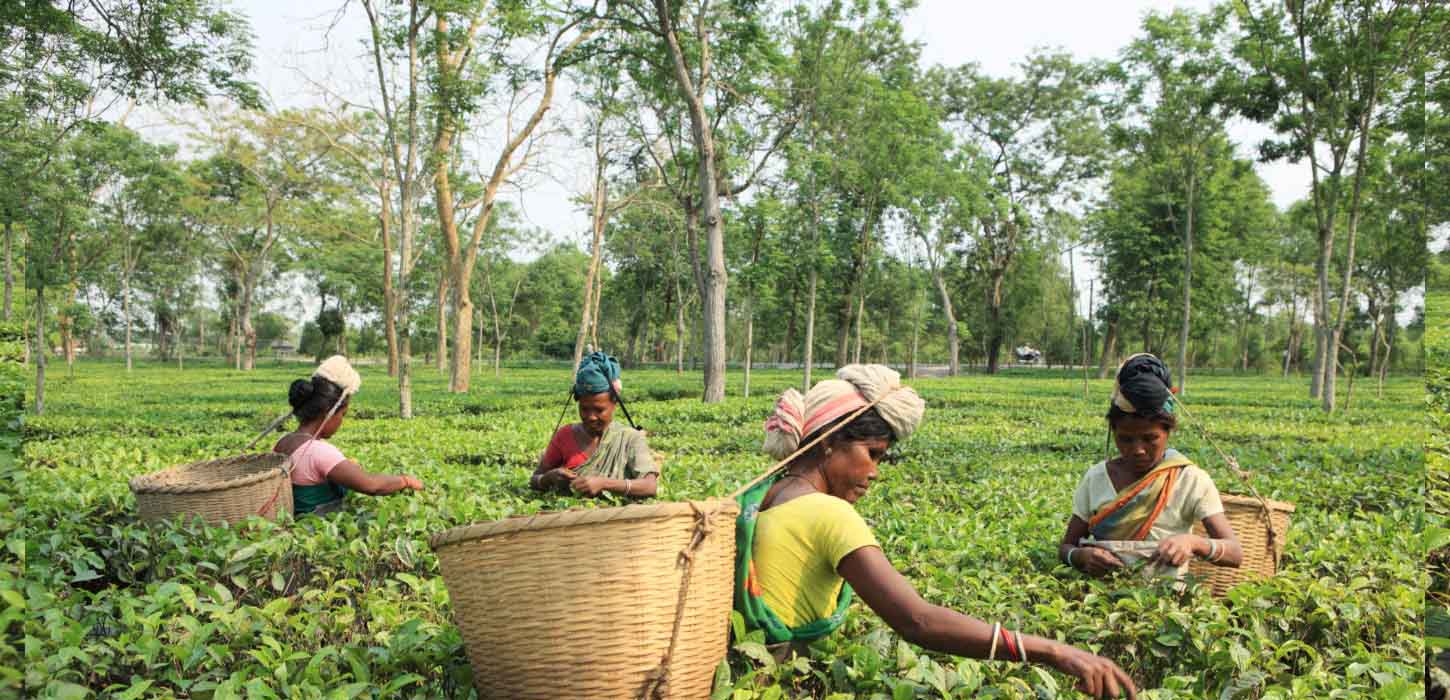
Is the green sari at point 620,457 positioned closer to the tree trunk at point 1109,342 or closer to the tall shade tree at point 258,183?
the tall shade tree at point 258,183

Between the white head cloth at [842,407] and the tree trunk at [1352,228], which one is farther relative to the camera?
the tree trunk at [1352,228]

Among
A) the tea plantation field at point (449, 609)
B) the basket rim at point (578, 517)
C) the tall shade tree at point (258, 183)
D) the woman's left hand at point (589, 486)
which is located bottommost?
the tea plantation field at point (449, 609)

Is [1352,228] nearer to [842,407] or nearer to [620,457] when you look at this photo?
[620,457]

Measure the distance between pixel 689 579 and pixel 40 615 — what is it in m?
1.75

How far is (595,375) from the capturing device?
14.7 feet

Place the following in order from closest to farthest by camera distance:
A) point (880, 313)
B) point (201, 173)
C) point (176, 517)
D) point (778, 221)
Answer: point (176, 517)
point (201, 173)
point (778, 221)
point (880, 313)

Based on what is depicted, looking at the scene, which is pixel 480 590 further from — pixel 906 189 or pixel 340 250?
pixel 340 250

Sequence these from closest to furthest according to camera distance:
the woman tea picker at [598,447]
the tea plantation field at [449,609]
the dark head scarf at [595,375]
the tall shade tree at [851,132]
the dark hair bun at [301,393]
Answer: the tea plantation field at [449,609], the dark hair bun at [301,393], the woman tea picker at [598,447], the dark head scarf at [595,375], the tall shade tree at [851,132]

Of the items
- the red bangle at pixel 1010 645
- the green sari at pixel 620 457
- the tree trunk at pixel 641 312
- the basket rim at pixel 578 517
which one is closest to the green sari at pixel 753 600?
the basket rim at pixel 578 517

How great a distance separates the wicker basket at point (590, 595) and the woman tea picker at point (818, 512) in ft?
0.84

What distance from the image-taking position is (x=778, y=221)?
20562mm

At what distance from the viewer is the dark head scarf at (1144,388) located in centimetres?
316

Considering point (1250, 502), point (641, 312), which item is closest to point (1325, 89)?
point (1250, 502)

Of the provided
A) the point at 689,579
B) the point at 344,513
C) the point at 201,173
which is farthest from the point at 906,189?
the point at 689,579
